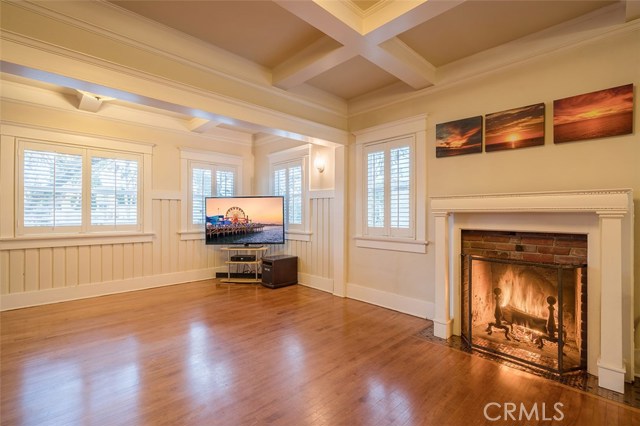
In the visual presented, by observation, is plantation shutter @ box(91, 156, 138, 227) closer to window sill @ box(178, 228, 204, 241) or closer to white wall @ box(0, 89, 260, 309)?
white wall @ box(0, 89, 260, 309)

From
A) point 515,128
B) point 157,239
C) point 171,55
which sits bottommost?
point 157,239

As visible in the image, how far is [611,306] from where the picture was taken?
218 centimetres

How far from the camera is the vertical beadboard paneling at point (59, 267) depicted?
13.5 feet

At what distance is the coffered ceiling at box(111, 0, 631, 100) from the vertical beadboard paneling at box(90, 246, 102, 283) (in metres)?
3.59

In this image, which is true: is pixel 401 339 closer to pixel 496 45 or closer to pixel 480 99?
pixel 480 99

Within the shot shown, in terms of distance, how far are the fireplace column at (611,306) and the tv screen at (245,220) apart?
169 inches

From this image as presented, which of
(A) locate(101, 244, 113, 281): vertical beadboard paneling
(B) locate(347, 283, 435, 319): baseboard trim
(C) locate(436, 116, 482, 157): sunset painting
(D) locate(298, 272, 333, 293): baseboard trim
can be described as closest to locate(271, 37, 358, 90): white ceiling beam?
(C) locate(436, 116, 482, 157): sunset painting

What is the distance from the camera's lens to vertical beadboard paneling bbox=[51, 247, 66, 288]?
163 inches

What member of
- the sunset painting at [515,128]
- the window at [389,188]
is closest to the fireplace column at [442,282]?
the window at [389,188]

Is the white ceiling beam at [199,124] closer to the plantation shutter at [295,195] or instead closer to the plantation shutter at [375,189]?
the plantation shutter at [295,195]

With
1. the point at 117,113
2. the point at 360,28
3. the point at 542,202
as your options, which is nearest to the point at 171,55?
the point at 360,28

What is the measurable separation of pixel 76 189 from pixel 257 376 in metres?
4.09

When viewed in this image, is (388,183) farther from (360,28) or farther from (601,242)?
(601,242)

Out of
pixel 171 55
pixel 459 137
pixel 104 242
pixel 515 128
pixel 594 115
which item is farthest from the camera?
pixel 104 242
